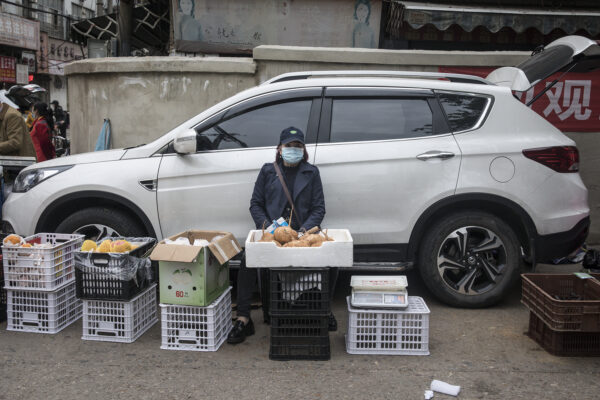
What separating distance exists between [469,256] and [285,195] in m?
1.67

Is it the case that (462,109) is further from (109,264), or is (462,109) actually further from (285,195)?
(109,264)

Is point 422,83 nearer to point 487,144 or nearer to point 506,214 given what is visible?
point 487,144

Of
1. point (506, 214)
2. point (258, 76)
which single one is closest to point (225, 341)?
point (506, 214)

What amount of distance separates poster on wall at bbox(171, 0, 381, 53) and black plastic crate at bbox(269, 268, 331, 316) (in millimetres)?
7449

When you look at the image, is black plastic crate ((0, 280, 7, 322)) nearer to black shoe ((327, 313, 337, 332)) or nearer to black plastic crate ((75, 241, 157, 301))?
black plastic crate ((75, 241, 157, 301))

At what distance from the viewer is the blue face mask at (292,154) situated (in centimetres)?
454

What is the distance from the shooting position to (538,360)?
400 centimetres

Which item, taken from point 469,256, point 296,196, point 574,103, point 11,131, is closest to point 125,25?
point 11,131

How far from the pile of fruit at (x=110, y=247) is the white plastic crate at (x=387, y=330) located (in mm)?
1758

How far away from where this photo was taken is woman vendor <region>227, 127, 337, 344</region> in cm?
451

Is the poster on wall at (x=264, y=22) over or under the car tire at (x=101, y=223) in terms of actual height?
over

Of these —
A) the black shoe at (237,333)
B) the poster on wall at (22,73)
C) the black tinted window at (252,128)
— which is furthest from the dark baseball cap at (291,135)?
the poster on wall at (22,73)

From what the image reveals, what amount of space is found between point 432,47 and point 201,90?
16.3 ft

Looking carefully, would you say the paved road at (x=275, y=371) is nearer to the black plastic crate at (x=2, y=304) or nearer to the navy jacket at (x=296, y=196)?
the black plastic crate at (x=2, y=304)
